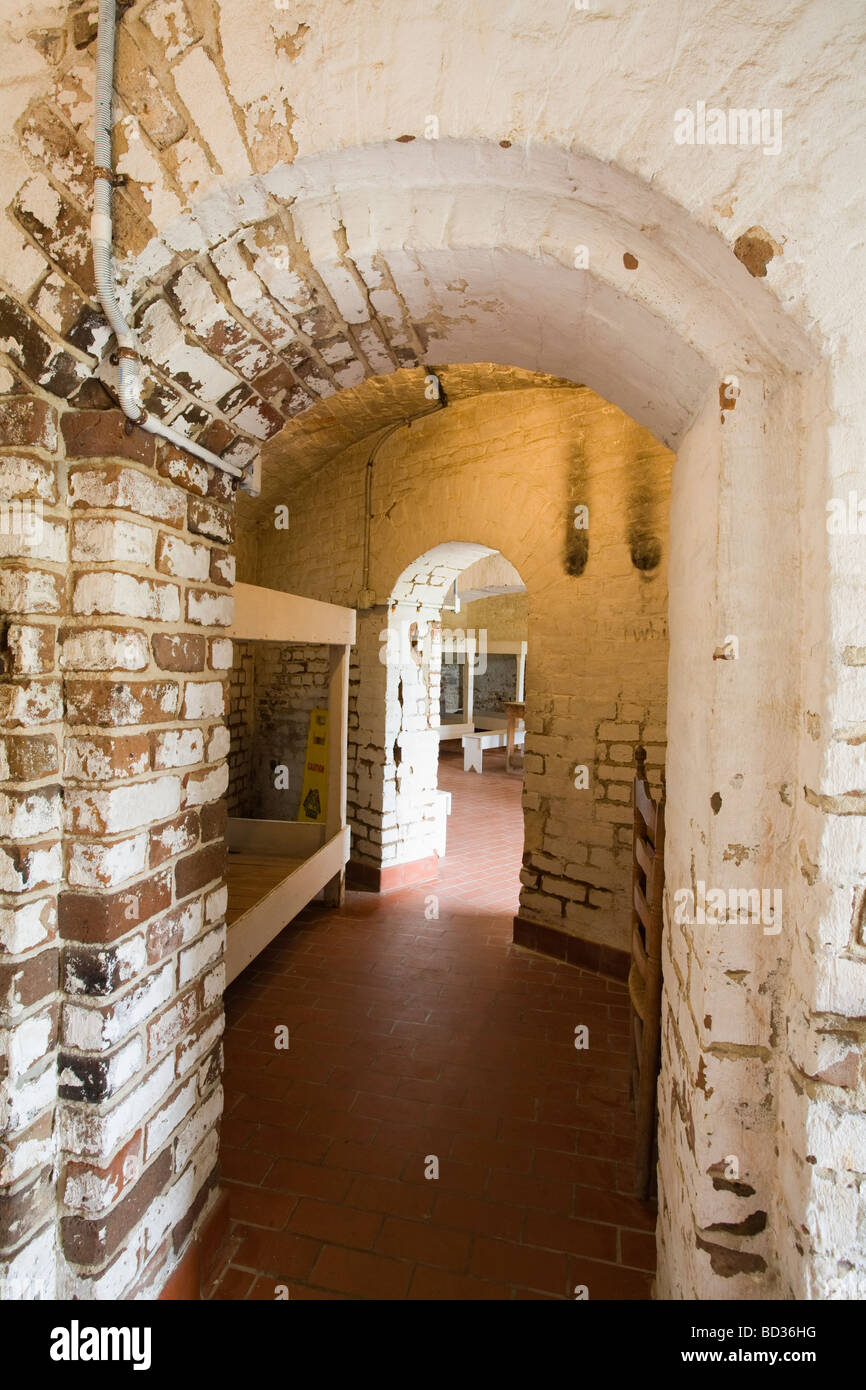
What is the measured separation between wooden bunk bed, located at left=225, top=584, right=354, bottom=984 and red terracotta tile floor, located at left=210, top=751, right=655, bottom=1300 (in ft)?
1.46

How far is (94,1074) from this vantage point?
133 centimetres

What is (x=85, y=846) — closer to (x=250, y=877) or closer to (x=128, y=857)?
(x=128, y=857)

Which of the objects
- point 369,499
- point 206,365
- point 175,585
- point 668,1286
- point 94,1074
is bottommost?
point 668,1286

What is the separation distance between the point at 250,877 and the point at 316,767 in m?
1.63

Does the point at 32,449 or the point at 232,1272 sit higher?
the point at 32,449

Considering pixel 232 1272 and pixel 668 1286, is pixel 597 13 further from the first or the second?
pixel 232 1272

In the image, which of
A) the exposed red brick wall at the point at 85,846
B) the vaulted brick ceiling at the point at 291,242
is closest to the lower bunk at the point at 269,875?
the exposed red brick wall at the point at 85,846

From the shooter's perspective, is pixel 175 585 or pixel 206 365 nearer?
pixel 206 365

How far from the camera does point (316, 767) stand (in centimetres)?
535

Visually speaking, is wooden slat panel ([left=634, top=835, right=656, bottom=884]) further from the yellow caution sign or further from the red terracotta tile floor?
the yellow caution sign

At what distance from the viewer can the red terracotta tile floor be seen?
190 centimetres

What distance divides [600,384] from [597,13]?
746 mm

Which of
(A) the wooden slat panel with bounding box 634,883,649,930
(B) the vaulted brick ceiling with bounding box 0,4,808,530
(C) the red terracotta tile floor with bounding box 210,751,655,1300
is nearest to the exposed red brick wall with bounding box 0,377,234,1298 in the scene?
(B) the vaulted brick ceiling with bounding box 0,4,808,530
